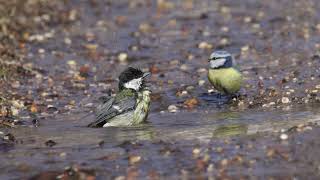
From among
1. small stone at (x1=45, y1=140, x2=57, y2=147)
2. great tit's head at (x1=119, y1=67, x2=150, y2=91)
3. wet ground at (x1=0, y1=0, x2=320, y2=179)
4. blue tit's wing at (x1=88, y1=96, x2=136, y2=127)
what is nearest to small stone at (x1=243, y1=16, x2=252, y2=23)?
wet ground at (x1=0, y1=0, x2=320, y2=179)

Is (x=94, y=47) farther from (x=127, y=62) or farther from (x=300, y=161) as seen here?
(x=300, y=161)

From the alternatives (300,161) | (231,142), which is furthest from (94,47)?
(300,161)

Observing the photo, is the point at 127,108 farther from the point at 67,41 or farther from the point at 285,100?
the point at 67,41

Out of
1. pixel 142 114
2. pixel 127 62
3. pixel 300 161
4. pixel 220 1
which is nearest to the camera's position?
pixel 300 161

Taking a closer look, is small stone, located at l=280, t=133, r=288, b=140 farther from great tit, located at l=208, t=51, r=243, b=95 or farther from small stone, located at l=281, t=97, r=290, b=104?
great tit, located at l=208, t=51, r=243, b=95

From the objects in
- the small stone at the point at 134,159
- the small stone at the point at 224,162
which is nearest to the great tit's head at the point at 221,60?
the small stone at the point at 134,159

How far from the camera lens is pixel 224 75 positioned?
11.2 meters

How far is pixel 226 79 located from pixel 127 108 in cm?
161

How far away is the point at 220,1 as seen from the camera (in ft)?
63.9

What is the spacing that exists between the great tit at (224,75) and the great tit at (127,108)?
4.00 feet

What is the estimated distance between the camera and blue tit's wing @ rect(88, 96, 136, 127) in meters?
10.2

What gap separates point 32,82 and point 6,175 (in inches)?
206

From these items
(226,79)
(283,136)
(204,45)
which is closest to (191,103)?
(226,79)

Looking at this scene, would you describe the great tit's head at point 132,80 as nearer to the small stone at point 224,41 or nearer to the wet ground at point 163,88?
the wet ground at point 163,88
